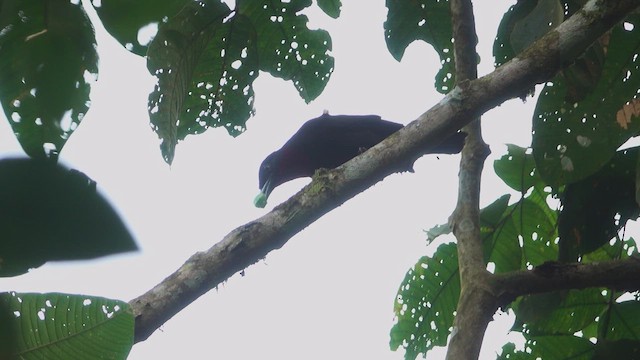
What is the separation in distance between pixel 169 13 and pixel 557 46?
2102mm

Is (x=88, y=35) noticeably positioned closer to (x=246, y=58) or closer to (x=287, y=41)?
(x=246, y=58)

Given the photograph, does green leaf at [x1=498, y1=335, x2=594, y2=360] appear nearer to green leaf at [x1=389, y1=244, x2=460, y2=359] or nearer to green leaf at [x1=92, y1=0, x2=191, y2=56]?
green leaf at [x1=389, y1=244, x2=460, y2=359]

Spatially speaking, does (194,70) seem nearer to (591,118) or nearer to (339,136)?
(591,118)

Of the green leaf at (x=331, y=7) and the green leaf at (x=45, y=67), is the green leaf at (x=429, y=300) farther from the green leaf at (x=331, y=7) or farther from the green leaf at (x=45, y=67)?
the green leaf at (x=45, y=67)

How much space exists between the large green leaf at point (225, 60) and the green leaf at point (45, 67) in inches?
56.4

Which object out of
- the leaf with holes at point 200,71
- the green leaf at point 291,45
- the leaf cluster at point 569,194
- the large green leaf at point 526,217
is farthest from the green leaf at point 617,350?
the green leaf at point 291,45

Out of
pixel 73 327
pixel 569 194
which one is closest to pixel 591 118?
pixel 569 194

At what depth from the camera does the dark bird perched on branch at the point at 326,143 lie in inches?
207

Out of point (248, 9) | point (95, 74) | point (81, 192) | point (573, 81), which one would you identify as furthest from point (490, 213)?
point (81, 192)

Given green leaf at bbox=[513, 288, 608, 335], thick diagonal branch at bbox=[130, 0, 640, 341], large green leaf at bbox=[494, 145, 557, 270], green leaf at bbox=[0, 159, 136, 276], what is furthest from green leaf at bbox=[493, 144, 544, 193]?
green leaf at bbox=[0, 159, 136, 276]

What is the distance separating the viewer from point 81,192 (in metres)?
0.70

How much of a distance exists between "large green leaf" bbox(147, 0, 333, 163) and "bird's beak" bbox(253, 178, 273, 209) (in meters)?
1.75

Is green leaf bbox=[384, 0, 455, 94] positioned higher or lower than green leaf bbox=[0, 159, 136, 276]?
higher

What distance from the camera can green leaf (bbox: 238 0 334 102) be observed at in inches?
157
